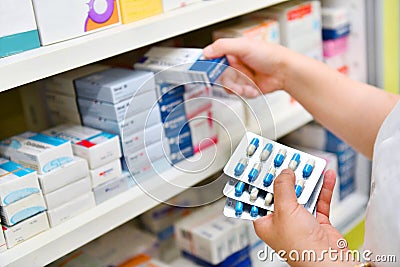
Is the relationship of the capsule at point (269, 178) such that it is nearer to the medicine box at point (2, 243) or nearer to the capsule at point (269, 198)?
the capsule at point (269, 198)

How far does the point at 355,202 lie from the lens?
1433 mm

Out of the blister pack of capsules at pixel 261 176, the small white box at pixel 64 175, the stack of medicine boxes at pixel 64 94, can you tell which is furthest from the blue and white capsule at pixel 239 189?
the stack of medicine boxes at pixel 64 94

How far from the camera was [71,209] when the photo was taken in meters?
A: 0.84

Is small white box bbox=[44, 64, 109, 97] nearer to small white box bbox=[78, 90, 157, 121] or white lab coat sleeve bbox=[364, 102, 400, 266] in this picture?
small white box bbox=[78, 90, 157, 121]

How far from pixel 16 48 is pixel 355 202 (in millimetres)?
972

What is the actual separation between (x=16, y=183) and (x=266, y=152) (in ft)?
1.08

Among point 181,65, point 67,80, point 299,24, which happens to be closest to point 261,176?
point 181,65

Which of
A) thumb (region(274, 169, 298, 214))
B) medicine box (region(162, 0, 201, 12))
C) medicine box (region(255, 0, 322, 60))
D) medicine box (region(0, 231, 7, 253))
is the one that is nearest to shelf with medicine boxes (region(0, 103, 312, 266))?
medicine box (region(0, 231, 7, 253))

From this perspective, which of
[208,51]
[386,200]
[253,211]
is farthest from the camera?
[208,51]

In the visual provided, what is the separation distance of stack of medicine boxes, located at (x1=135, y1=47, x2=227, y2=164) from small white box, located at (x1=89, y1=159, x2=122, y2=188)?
0.28 ft

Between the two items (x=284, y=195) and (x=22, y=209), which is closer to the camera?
(x=284, y=195)

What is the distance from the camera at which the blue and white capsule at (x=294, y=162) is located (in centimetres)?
72

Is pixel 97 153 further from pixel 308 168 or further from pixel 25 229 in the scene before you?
pixel 308 168

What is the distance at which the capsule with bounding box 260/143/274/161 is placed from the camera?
2.37ft
